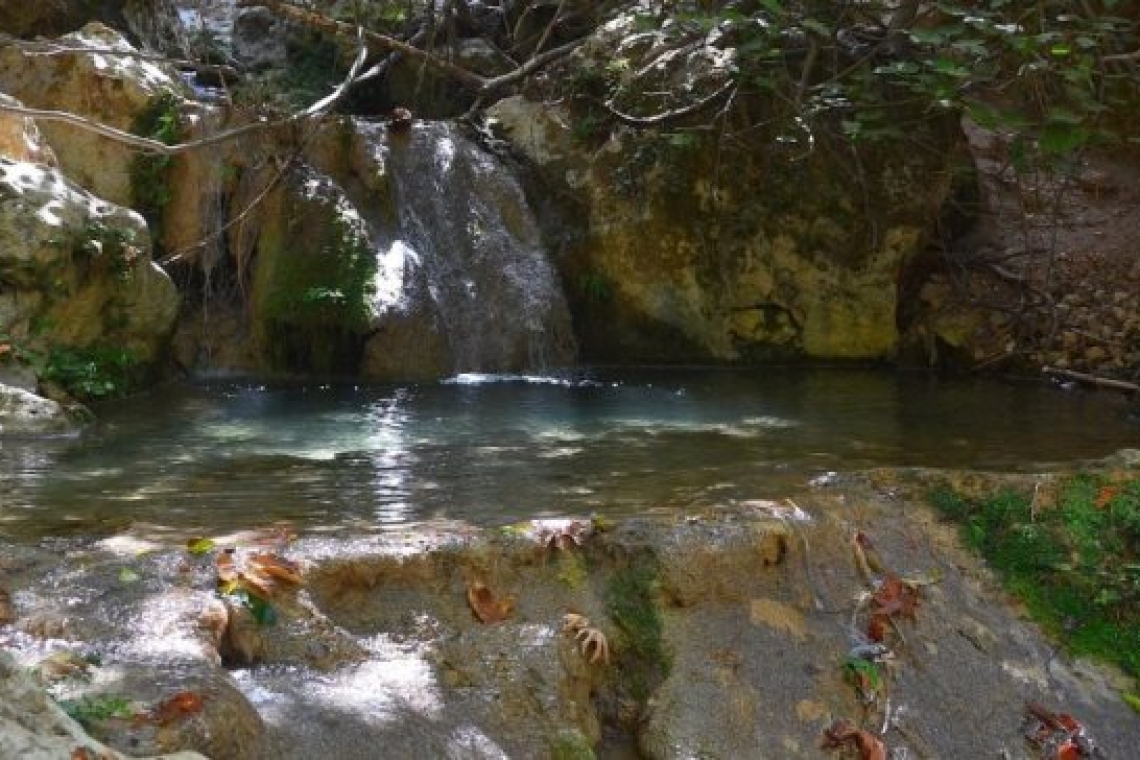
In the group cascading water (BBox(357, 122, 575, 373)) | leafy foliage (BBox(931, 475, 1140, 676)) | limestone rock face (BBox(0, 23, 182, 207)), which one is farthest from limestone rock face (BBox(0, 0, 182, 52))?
leafy foliage (BBox(931, 475, 1140, 676))

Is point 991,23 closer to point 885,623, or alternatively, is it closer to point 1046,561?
point 1046,561

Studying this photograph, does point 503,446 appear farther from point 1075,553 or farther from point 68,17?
point 68,17

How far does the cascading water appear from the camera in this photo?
1062 centimetres

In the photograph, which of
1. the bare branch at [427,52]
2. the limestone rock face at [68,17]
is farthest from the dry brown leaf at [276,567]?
the limestone rock face at [68,17]

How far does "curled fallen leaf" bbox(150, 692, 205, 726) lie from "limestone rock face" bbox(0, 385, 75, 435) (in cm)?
446

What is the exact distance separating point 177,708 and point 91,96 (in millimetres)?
8767

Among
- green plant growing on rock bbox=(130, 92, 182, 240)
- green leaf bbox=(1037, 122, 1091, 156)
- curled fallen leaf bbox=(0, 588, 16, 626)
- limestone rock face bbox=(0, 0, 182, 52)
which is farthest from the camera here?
limestone rock face bbox=(0, 0, 182, 52)

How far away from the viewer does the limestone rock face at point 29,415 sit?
7121 millimetres

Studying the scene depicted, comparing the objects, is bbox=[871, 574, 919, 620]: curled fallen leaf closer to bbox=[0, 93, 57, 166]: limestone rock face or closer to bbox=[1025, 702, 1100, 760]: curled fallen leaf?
bbox=[1025, 702, 1100, 760]: curled fallen leaf

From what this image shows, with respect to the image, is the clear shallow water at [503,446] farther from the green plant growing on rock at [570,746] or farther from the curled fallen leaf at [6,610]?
the green plant growing on rock at [570,746]

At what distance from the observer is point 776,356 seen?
11.2 m

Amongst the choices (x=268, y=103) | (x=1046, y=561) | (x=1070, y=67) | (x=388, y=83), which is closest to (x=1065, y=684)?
(x=1046, y=561)

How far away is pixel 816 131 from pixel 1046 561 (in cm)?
665

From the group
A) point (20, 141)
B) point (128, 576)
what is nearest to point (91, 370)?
point (20, 141)
